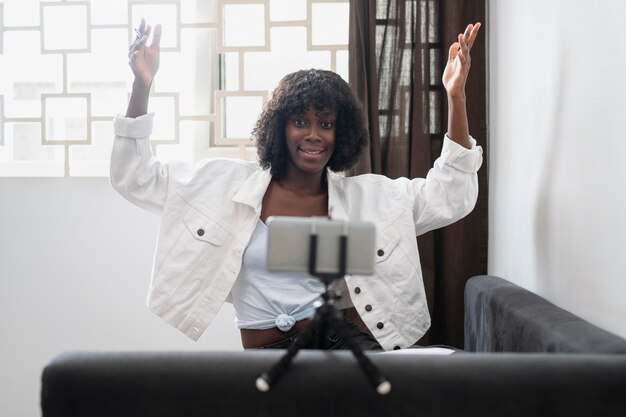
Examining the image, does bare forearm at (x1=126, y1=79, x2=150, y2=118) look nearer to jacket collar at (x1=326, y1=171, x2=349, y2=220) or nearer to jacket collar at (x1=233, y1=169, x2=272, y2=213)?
jacket collar at (x1=233, y1=169, x2=272, y2=213)

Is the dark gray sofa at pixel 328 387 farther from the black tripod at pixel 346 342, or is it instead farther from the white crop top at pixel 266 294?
→ the white crop top at pixel 266 294

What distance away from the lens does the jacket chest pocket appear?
2.11 m

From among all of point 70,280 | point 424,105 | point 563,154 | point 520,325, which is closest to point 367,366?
point 520,325

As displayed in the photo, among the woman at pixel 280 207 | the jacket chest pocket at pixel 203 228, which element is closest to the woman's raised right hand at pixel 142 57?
the woman at pixel 280 207

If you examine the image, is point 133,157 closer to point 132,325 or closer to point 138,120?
point 138,120

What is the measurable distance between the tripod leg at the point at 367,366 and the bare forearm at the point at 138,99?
1102 millimetres

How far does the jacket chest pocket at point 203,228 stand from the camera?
6.93 ft

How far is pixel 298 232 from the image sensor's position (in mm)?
1117

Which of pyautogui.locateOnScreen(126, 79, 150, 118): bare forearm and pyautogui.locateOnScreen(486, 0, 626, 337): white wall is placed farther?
pyautogui.locateOnScreen(126, 79, 150, 118): bare forearm

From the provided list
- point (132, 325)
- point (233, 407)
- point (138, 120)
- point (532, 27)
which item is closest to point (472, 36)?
point (532, 27)

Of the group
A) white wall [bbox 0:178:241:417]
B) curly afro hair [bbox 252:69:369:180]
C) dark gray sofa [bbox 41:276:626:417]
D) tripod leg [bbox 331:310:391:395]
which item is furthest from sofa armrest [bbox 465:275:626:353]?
white wall [bbox 0:178:241:417]

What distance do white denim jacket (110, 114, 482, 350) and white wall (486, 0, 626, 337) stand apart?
0.21 metres

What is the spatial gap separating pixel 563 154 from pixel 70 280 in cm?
195

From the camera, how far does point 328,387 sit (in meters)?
1.18
